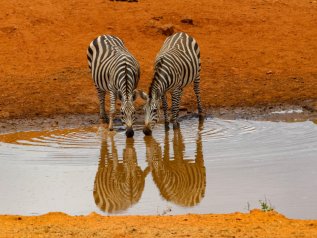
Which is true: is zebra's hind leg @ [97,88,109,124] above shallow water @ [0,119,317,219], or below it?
above

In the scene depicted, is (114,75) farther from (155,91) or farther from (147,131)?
(147,131)

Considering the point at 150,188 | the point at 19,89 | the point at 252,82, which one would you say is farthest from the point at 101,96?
Answer: the point at 150,188

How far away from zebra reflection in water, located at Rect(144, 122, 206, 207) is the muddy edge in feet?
7.44

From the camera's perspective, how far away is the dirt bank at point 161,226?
812cm

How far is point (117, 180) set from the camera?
446 inches

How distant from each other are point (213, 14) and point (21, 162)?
1191 cm

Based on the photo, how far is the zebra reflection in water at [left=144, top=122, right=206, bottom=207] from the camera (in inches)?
407

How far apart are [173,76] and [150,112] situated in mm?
1171

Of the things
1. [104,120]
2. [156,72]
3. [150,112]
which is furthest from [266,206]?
[104,120]

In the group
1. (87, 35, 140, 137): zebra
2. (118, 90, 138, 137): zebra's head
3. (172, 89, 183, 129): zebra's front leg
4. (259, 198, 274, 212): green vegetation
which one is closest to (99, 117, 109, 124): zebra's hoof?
(87, 35, 140, 137): zebra

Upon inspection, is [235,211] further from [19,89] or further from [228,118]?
[19,89]

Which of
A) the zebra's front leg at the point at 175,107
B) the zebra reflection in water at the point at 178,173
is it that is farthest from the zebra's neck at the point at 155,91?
the zebra reflection in water at the point at 178,173

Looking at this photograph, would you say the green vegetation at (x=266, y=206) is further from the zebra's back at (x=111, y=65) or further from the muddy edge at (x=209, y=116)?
the muddy edge at (x=209, y=116)

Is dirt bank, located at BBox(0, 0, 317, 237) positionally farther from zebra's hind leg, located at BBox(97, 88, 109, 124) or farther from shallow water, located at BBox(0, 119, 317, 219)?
shallow water, located at BBox(0, 119, 317, 219)
